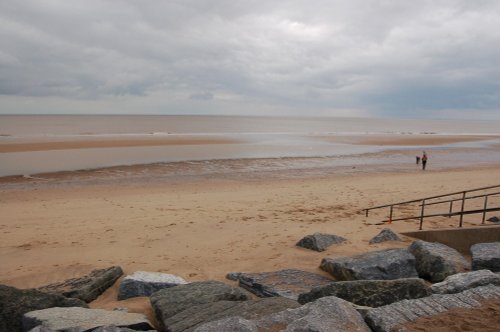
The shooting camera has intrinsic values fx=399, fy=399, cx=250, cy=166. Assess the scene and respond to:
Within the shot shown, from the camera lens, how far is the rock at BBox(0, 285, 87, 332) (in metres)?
5.21

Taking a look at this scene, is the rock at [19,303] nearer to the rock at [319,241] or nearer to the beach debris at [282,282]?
the beach debris at [282,282]

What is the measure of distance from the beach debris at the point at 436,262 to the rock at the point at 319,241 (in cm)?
210

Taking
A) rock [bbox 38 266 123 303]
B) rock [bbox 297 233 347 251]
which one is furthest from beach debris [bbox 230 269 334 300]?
rock [bbox 38 266 123 303]

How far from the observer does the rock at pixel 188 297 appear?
17.8ft

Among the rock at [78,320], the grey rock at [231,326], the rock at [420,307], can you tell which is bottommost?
the rock at [78,320]

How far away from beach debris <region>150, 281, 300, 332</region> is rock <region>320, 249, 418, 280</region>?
197cm

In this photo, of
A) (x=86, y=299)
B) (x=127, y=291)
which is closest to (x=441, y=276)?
(x=127, y=291)

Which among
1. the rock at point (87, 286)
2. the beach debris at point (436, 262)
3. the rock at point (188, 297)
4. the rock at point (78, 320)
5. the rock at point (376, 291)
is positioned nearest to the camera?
the rock at point (78, 320)

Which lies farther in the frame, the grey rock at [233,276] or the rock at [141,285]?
the grey rock at [233,276]

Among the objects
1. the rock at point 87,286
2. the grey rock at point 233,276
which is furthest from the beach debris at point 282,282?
the rock at point 87,286

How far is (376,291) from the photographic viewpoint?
5234mm

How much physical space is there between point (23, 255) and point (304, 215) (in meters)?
8.18

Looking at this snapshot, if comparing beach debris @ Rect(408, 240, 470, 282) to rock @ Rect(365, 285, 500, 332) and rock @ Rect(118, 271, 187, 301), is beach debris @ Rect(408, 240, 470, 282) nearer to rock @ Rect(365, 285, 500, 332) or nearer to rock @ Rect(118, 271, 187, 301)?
rock @ Rect(365, 285, 500, 332)

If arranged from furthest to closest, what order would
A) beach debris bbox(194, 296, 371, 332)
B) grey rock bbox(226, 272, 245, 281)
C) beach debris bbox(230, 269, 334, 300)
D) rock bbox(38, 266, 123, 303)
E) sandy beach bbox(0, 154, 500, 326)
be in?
sandy beach bbox(0, 154, 500, 326) → grey rock bbox(226, 272, 245, 281) → rock bbox(38, 266, 123, 303) → beach debris bbox(230, 269, 334, 300) → beach debris bbox(194, 296, 371, 332)
